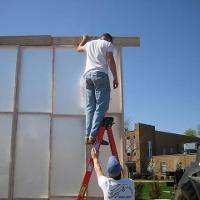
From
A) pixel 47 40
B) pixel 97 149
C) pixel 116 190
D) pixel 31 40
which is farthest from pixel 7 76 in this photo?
pixel 116 190

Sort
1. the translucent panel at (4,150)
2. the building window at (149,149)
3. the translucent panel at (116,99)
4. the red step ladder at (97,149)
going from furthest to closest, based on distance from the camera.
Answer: the building window at (149,149) → the translucent panel at (116,99) → the translucent panel at (4,150) → the red step ladder at (97,149)

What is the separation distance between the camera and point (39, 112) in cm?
649

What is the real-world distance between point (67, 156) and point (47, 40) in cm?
212

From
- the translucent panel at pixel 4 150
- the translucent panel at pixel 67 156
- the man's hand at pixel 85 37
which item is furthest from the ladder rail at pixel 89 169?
the man's hand at pixel 85 37

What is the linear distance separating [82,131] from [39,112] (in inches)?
32.2

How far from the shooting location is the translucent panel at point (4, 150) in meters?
6.17

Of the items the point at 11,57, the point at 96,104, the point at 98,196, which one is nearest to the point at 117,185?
the point at 96,104

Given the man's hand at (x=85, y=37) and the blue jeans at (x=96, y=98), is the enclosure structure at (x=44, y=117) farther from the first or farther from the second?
the blue jeans at (x=96, y=98)

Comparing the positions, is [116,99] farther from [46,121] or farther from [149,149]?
[149,149]

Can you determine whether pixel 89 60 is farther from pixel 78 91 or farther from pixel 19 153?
pixel 19 153

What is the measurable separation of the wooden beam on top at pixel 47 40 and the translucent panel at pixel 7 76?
16cm

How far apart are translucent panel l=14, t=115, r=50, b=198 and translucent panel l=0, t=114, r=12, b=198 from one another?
0.50 feet

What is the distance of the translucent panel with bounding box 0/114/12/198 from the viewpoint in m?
6.17

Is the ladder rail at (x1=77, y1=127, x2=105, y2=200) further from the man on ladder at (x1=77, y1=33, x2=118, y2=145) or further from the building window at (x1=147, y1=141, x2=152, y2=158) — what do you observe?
the building window at (x1=147, y1=141, x2=152, y2=158)
